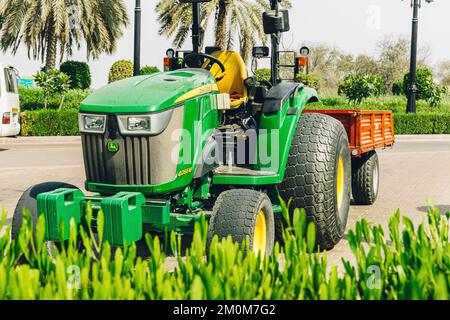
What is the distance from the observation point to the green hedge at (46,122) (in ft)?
78.1

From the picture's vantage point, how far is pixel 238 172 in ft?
19.6

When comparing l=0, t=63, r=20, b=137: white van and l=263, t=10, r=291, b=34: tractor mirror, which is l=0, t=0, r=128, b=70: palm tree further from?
l=263, t=10, r=291, b=34: tractor mirror

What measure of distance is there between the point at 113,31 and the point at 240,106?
1115 inches

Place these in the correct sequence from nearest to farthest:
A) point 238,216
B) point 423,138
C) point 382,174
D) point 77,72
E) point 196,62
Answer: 1. point 238,216
2. point 196,62
3. point 382,174
4. point 423,138
5. point 77,72

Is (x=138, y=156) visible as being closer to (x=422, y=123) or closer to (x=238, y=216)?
(x=238, y=216)

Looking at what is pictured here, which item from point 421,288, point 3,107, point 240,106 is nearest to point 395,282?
point 421,288

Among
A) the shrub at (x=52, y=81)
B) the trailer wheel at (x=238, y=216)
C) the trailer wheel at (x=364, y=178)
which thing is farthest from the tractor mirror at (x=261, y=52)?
the shrub at (x=52, y=81)

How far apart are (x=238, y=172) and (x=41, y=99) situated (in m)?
Answer: 27.4

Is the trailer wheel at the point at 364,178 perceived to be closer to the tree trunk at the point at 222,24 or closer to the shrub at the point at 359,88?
the tree trunk at the point at 222,24

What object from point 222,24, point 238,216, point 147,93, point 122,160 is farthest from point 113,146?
point 222,24

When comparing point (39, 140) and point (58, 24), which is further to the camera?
point (58, 24)

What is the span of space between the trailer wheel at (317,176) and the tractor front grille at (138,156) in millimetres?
1269

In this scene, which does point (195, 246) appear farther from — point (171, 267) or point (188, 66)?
point (188, 66)

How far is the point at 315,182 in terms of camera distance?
20.2ft
